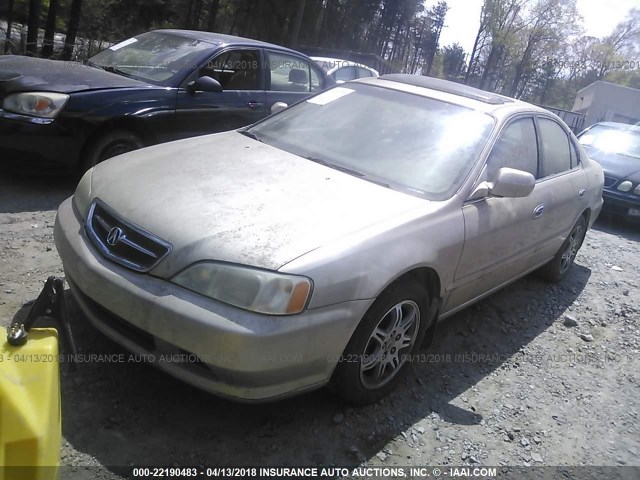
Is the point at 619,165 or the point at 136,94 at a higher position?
the point at 619,165

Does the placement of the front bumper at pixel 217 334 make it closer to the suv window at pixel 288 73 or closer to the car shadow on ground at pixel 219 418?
the car shadow on ground at pixel 219 418

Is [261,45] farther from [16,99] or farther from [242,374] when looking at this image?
[242,374]

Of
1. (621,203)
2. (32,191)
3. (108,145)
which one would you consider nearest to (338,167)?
(108,145)

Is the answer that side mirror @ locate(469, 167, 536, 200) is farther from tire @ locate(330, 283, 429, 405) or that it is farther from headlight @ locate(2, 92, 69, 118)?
headlight @ locate(2, 92, 69, 118)

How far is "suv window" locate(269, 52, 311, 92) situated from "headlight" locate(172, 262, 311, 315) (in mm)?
4347

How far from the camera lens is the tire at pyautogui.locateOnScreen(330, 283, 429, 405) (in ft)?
8.74

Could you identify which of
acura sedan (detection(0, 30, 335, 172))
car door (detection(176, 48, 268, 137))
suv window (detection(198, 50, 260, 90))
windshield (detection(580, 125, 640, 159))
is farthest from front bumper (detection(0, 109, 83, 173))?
windshield (detection(580, 125, 640, 159))

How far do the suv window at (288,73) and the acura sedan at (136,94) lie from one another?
0.01 metres

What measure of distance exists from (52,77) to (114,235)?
302 centimetres

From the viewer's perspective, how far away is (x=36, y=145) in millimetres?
4684

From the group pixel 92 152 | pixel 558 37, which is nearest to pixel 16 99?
pixel 92 152

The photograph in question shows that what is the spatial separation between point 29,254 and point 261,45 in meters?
3.53
